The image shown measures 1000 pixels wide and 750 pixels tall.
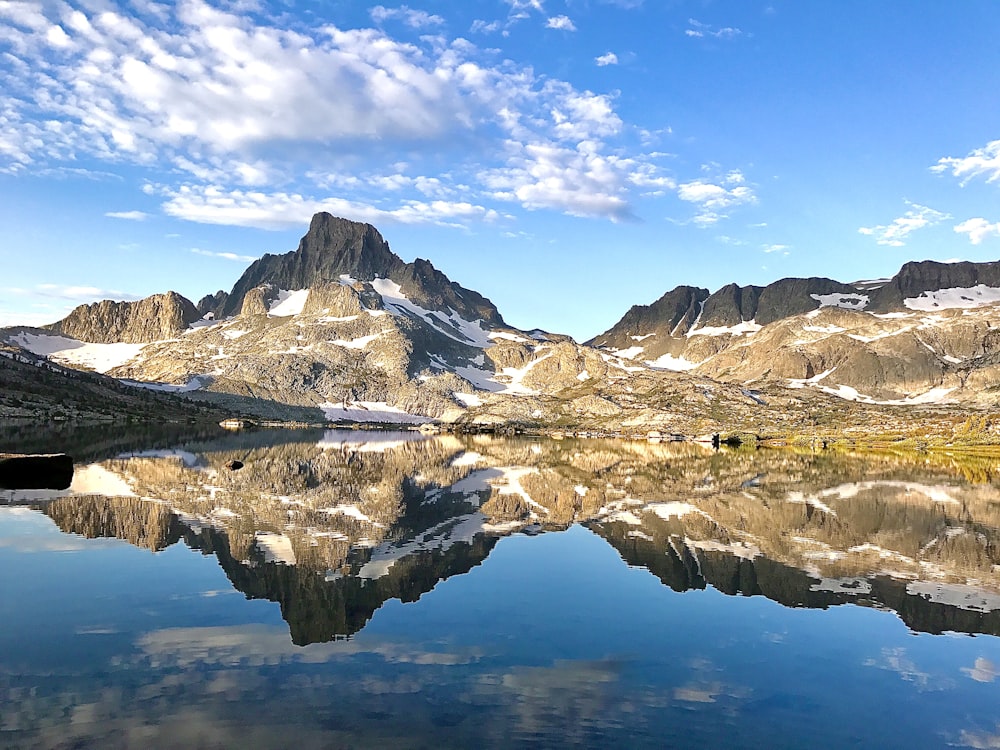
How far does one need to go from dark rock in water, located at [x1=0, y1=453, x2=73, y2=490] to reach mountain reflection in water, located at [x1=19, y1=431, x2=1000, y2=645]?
112 inches

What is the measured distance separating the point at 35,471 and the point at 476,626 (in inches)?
2111

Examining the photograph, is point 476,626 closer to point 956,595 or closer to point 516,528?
point 516,528

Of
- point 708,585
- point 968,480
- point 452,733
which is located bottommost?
point 968,480

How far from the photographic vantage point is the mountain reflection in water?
3375 cm

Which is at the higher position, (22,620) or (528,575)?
(22,620)

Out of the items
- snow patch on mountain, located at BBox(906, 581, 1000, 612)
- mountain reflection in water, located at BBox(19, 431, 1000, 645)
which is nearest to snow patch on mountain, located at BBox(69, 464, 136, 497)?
mountain reflection in water, located at BBox(19, 431, 1000, 645)

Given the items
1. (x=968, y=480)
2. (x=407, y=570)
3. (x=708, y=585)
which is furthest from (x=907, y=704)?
(x=968, y=480)

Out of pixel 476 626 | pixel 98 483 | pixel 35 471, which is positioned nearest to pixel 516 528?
pixel 476 626

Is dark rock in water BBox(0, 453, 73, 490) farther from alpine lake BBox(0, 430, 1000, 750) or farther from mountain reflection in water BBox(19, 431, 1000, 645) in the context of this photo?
alpine lake BBox(0, 430, 1000, 750)

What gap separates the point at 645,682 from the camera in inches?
884

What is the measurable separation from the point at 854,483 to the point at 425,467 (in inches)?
2525

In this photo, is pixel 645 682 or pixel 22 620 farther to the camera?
pixel 22 620

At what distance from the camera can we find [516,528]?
53281mm

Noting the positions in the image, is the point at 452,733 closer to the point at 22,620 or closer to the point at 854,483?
the point at 22,620
